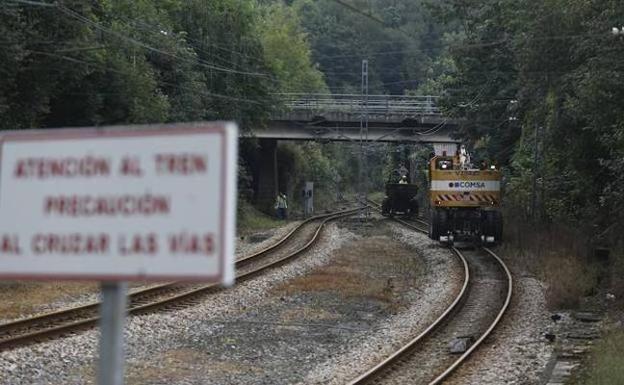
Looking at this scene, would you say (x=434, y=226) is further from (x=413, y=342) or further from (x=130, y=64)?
(x=413, y=342)

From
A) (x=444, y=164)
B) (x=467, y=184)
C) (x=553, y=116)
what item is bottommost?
(x=467, y=184)

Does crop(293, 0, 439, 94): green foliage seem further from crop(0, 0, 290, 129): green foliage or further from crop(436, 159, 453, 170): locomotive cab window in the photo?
crop(436, 159, 453, 170): locomotive cab window

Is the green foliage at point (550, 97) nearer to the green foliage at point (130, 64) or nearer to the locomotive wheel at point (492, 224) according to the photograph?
the locomotive wheel at point (492, 224)

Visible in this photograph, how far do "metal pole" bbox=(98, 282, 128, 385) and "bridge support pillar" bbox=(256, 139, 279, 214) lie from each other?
51.7m

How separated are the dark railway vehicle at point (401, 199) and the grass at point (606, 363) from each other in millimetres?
38440

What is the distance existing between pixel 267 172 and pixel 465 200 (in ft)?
96.0

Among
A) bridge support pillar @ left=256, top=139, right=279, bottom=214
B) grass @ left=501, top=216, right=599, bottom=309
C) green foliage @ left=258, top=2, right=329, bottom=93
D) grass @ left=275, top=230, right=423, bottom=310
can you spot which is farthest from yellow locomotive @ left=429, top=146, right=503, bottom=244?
green foliage @ left=258, top=2, right=329, bottom=93

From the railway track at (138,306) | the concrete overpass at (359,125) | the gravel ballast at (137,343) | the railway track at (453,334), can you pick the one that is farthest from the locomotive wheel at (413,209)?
the gravel ballast at (137,343)

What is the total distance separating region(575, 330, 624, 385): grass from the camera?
9.35m

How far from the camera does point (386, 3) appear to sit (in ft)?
404

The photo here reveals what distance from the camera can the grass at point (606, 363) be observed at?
9.35 meters

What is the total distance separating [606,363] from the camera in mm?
10086

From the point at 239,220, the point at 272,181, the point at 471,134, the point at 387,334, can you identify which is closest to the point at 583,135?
the point at 387,334

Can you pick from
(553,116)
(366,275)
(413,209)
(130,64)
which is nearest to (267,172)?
(413,209)
